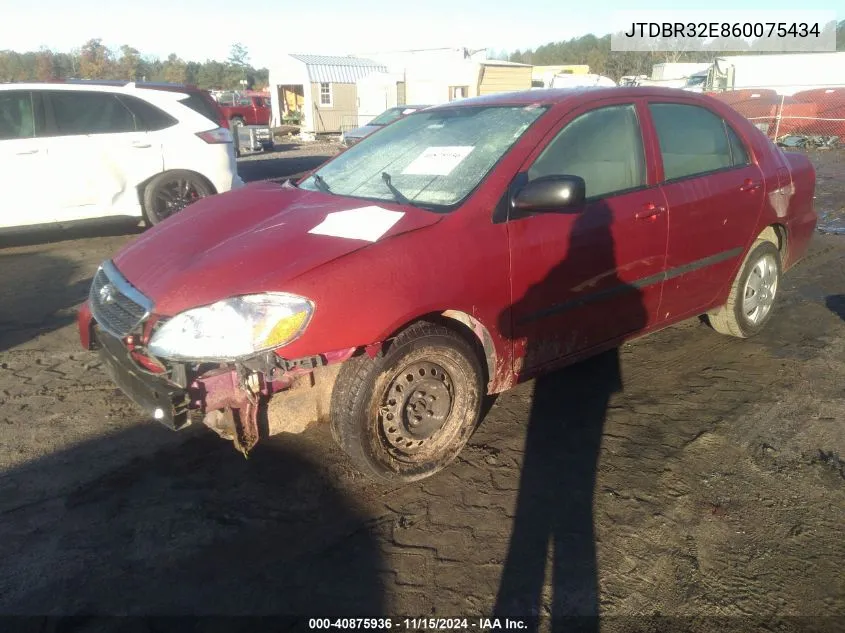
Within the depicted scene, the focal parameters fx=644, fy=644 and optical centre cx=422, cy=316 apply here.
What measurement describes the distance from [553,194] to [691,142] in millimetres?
1680

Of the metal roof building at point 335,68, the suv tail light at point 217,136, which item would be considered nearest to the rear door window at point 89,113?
the suv tail light at point 217,136

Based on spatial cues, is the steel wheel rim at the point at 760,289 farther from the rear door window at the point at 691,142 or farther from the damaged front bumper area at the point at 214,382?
the damaged front bumper area at the point at 214,382

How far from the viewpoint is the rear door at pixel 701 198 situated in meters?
3.78

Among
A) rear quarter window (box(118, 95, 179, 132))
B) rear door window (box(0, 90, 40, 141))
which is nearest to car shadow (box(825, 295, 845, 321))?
rear quarter window (box(118, 95, 179, 132))

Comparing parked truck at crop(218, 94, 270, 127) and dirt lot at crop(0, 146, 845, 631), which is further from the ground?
parked truck at crop(218, 94, 270, 127)

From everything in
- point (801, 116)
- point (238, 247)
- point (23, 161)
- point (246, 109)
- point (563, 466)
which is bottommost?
point (563, 466)

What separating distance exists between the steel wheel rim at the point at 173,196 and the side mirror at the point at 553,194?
19.2 ft

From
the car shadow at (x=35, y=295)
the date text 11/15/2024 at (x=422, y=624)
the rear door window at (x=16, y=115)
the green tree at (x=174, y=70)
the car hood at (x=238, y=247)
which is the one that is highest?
the green tree at (x=174, y=70)

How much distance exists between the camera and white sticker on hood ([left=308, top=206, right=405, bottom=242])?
2.75 m

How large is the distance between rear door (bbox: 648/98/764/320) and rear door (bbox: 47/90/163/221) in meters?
5.92

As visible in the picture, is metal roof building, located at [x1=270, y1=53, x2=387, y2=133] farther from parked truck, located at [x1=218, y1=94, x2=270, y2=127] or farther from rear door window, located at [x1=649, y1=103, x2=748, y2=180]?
rear door window, located at [x1=649, y1=103, x2=748, y2=180]

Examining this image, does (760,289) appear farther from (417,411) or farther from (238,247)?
(238,247)

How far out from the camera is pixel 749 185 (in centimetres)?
420

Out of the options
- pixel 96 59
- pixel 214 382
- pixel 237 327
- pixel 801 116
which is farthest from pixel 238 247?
pixel 96 59
